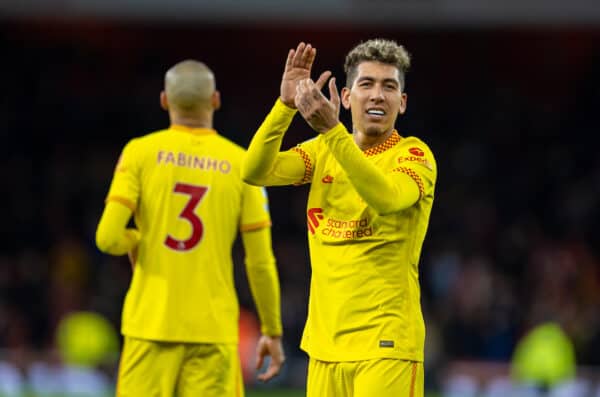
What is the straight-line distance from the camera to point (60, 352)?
47.2 feet

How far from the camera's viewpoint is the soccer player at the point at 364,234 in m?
4.66

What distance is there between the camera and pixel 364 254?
15.5ft

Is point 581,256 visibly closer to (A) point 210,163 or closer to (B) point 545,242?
(B) point 545,242

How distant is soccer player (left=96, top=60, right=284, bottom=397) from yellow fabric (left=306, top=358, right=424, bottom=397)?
113 centimetres

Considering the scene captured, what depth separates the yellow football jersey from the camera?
185 inches

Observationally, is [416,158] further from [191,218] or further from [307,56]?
[191,218]

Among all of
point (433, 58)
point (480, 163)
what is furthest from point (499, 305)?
point (433, 58)

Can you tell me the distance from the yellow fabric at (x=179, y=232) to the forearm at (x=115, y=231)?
1.5 inches

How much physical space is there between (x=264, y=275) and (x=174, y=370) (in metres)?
0.67

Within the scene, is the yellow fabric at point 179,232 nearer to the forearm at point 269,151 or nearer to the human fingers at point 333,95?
the forearm at point 269,151

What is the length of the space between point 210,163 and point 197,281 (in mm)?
547

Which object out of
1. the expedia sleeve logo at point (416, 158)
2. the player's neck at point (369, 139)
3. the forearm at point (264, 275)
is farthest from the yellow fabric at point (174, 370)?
Answer: the expedia sleeve logo at point (416, 158)

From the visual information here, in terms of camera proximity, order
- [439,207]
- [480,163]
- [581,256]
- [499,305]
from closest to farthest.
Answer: [499,305] < [581,256] < [439,207] < [480,163]

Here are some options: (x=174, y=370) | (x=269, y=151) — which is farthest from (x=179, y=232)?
(x=269, y=151)
